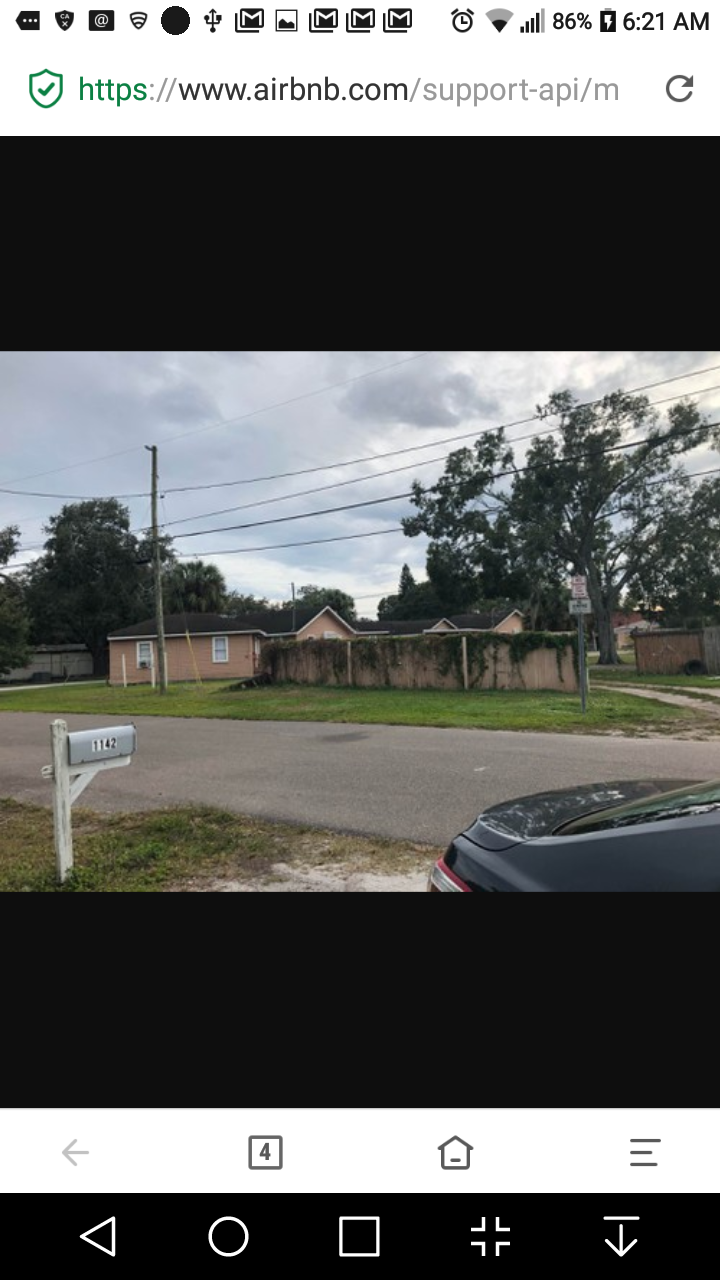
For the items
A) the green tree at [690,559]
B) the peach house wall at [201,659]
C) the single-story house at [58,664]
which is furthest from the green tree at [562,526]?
the single-story house at [58,664]

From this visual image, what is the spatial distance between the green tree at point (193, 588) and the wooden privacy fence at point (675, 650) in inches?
1129

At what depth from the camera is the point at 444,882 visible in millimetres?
1756

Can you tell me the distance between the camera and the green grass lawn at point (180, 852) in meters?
Answer: 3.87

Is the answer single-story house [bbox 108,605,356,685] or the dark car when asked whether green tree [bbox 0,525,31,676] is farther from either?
the dark car

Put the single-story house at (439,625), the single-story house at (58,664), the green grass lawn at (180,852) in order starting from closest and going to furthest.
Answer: the green grass lawn at (180,852) → the single-story house at (58,664) → the single-story house at (439,625)

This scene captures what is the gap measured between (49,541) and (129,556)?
21.1ft

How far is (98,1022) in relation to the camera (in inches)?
47.1

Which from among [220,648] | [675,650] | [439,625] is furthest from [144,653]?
[675,650]

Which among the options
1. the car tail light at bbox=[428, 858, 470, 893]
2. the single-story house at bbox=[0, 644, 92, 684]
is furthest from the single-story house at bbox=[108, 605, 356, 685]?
the car tail light at bbox=[428, 858, 470, 893]
